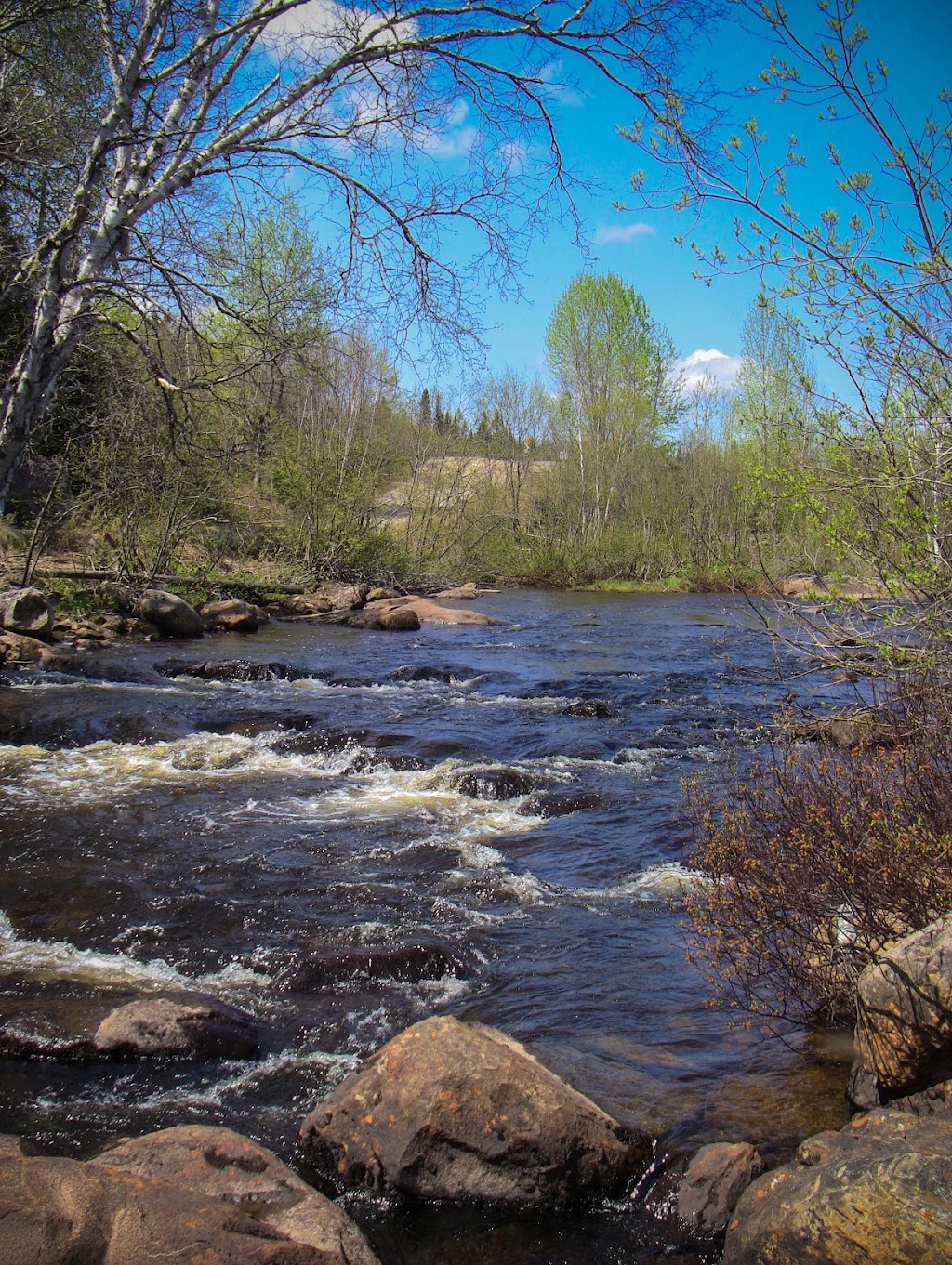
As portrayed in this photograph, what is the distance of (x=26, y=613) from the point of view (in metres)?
14.0

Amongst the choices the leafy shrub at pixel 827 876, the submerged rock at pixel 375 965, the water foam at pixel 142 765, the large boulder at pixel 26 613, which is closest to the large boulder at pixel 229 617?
the large boulder at pixel 26 613

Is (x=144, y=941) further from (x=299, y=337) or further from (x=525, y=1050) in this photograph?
(x=299, y=337)

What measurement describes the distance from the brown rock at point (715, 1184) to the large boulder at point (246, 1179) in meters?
1.16

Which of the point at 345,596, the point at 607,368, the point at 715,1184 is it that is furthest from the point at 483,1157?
the point at 607,368

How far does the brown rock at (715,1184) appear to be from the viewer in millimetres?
3020

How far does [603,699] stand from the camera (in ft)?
41.5

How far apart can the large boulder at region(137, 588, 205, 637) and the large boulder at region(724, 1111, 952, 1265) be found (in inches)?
619

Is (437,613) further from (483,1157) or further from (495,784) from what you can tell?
(483,1157)

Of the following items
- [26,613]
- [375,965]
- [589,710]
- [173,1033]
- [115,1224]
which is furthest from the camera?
[26,613]

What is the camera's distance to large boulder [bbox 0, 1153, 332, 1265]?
205 cm

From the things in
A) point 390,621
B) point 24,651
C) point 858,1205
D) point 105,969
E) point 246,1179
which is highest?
point 390,621

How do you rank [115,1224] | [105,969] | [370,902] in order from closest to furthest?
[115,1224] < [105,969] < [370,902]

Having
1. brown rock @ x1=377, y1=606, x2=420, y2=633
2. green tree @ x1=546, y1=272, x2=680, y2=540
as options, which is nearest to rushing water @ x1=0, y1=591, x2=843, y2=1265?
brown rock @ x1=377, y1=606, x2=420, y2=633

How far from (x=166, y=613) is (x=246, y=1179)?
1525 cm
